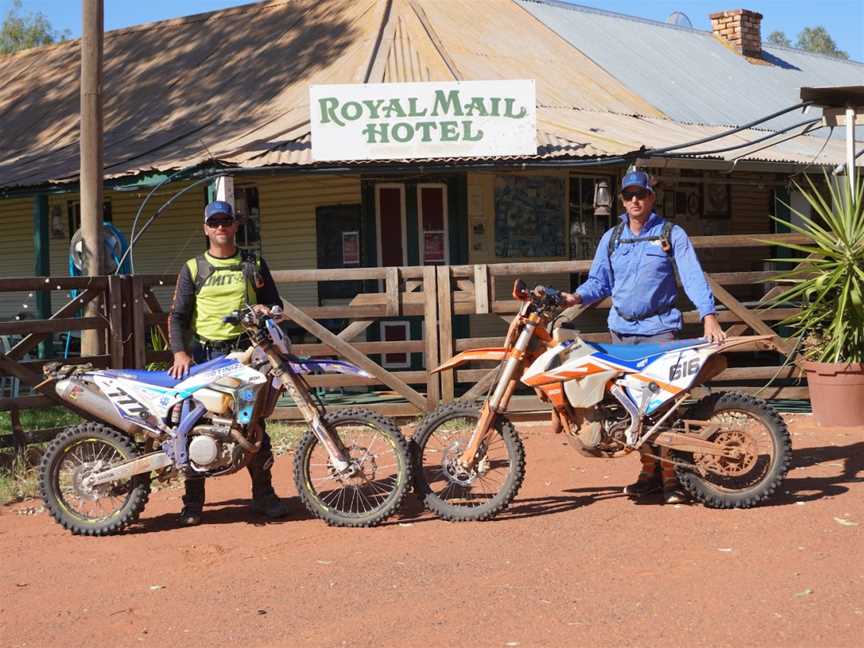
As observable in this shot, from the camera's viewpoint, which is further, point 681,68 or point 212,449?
point 681,68

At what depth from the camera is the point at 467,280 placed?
9.66 metres

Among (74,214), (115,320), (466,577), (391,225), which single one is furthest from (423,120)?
(466,577)

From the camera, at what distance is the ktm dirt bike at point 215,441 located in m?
6.13

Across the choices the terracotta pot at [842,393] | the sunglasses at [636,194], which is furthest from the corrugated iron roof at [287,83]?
the sunglasses at [636,194]

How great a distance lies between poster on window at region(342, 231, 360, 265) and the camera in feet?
46.8

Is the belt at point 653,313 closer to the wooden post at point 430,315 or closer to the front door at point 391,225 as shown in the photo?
the wooden post at point 430,315

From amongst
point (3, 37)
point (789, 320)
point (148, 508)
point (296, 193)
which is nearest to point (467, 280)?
point (789, 320)

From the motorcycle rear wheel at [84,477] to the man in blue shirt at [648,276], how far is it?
2671 mm

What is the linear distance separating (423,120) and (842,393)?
17.7 feet

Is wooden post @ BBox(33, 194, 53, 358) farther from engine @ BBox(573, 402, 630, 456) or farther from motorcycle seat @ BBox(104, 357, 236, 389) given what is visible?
engine @ BBox(573, 402, 630, 456)

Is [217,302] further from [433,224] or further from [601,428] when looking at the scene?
[433,224]

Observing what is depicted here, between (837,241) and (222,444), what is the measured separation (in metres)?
5.57

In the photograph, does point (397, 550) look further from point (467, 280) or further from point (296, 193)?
point (296, 193)

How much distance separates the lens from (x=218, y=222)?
20.4 ft
